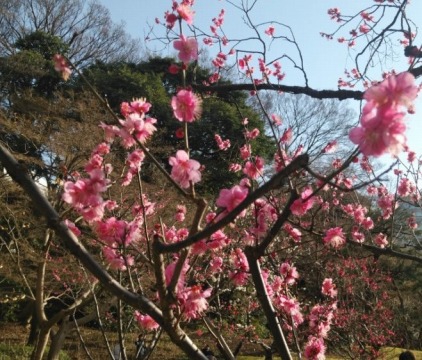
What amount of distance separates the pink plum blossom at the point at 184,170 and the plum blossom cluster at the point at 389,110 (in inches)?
21.8

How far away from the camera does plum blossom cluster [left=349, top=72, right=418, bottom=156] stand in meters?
1.11

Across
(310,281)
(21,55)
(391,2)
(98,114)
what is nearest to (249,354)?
(310,281)

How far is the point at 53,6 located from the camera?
18734mm

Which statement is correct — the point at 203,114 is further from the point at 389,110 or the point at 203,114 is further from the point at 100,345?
the point at 389,110

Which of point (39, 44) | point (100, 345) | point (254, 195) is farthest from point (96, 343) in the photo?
point (254, 195)

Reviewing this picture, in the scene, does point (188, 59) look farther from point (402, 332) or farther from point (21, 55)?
point (21, 55)

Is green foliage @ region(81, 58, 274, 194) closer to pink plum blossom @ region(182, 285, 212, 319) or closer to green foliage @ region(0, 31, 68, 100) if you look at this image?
green foliage @ region(0, 31, 68, 100)

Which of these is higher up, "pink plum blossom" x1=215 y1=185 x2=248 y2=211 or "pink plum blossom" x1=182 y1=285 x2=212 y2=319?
"pink plum blossom" x1=215 y1=185 x2=248 y2=211

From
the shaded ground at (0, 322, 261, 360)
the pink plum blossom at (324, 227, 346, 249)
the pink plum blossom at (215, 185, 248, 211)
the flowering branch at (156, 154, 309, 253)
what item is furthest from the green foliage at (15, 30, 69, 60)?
the flowering branch at (156, 154, 309, 253)

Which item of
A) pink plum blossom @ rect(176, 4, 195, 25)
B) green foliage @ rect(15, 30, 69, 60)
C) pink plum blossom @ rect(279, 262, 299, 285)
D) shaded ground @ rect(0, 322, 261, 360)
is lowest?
shaded ground @ rect(0, 322, 261, 360)

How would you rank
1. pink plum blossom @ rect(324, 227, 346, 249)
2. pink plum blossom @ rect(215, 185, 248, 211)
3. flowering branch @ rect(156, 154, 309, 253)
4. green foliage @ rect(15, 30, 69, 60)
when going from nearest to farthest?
flowering branch @ rect(156, 154, 309, 253) → pink plum blossom @ rect(215, 185, 248, 211) → pink plum blossom @ rect(324, 227, 346, 249) → green foliage @ rect(15, 30, 69, 60)

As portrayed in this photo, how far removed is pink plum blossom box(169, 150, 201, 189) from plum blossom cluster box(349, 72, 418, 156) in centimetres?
55

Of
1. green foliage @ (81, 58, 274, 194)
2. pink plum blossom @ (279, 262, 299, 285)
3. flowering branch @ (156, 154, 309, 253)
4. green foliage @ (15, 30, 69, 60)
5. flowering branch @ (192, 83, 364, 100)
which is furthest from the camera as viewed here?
green foliage @ (15, 30, 69, 60)

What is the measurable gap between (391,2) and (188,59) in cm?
Result: 301
